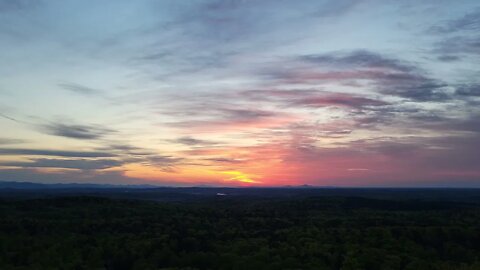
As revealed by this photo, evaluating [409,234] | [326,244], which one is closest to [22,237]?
[326,244]

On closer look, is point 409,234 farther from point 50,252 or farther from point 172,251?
point 50,252

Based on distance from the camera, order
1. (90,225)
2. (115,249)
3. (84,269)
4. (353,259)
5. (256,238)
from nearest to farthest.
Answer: (84,269)
(353,259)
(115,249)
(256,238)
(90,225)

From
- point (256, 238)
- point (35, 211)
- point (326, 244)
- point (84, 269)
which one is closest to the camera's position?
point (84, 269)

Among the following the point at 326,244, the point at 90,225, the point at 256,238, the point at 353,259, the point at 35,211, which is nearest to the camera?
the point at 353,259

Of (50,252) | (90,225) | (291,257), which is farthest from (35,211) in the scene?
(291,257)

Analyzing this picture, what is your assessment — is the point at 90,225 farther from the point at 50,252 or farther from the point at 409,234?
the point at 409,234

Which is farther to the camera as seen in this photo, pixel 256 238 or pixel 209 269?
pixel 256 238

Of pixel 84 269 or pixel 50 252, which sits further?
pixel 50 252

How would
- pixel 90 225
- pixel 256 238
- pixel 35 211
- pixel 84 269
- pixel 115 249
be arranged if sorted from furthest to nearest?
pixel 35 211, pixel 90 225, pixel 256 238, pixel 115 249, pixel 84 269
